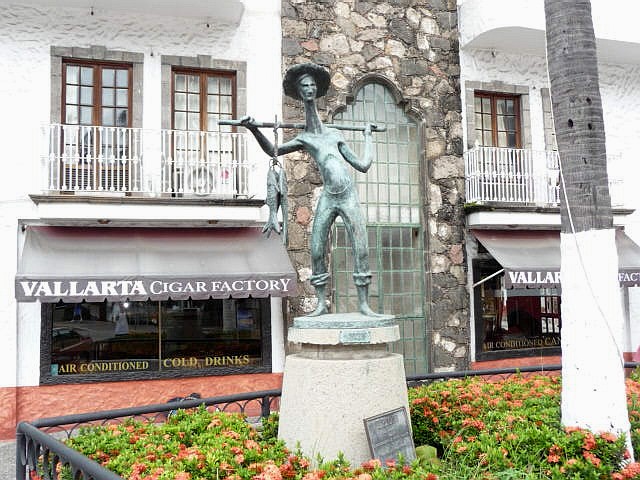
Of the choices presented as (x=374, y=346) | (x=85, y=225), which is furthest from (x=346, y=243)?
(x=374, y=346)

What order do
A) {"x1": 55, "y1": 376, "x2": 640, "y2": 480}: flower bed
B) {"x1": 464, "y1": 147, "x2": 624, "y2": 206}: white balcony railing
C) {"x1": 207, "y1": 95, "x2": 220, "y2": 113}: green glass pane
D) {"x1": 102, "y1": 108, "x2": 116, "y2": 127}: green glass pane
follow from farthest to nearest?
{"x1": 464, "y1": 147, "x2": 624, "y2": 206}: white balcony railing < {"x1": 207, "y1": 95, "x2": 220, "y2": 113}: green glass pane < {"x1": 102, "y1": 108, "x2": 116, "y2": 127}: green glass pane < {"x1": 55, "y1": 376, "x2": 640, "y2": 480}: flower bed

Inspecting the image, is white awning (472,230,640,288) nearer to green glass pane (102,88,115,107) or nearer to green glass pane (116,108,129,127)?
green glass pane (116,108,129,127)

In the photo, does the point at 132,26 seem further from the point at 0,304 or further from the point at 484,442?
the point at 484,442

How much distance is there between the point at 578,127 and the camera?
543 centimetres

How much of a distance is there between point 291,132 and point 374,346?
22.8 ft

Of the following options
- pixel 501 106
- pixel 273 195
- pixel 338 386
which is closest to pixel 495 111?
pixel 501 106

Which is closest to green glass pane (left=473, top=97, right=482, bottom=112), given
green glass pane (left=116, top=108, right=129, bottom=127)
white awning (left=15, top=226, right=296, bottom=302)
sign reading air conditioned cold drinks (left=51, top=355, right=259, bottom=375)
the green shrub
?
white awning (left=15, top=226, right=296, bottom=302)

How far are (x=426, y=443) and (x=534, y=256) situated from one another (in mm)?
6878

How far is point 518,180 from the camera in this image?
507 inches

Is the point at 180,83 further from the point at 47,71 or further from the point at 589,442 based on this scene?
the point at 589,442

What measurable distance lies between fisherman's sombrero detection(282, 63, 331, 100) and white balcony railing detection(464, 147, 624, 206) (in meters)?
7.07

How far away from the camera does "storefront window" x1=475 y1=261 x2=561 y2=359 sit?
12844mm

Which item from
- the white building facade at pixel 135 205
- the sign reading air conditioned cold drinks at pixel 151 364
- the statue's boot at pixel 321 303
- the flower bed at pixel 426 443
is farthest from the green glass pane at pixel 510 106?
the statue's boot at pixel 321 303

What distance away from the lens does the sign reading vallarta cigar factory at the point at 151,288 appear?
30.3ft
